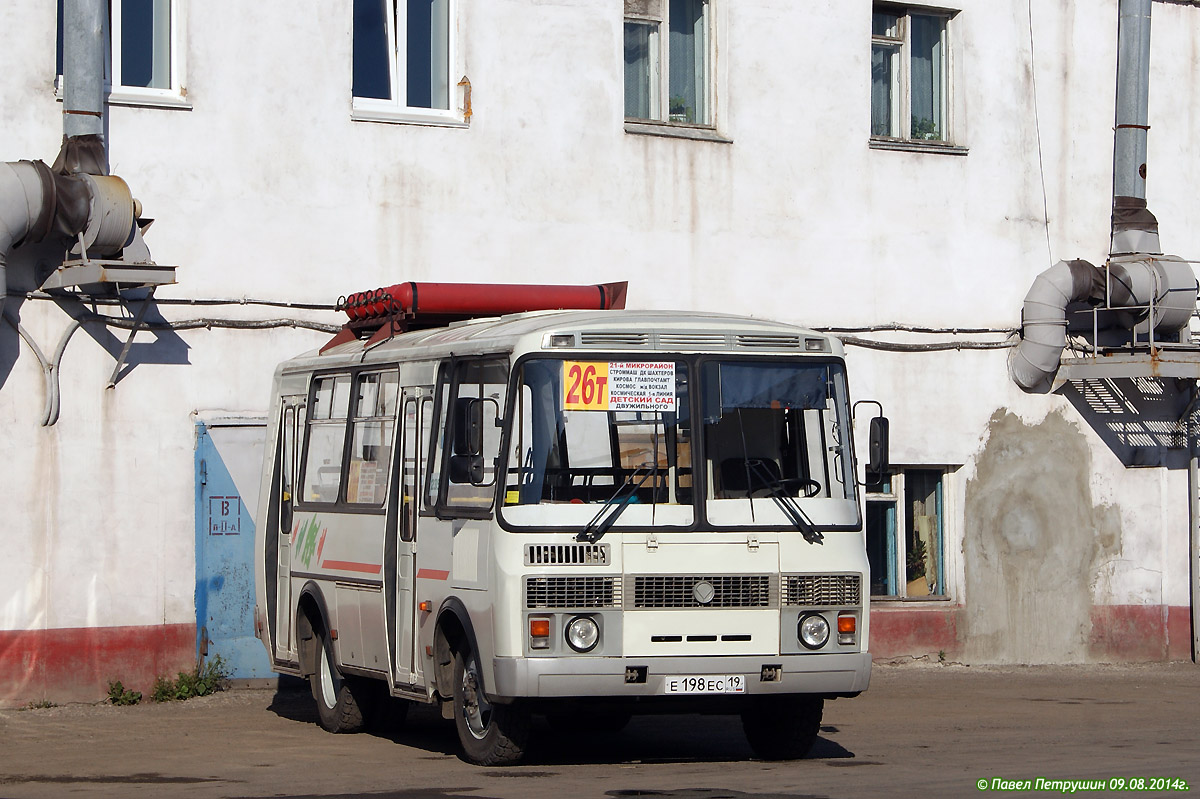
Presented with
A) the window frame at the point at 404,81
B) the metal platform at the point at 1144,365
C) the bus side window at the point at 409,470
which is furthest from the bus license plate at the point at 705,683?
the metal platform at the point at 1144,365

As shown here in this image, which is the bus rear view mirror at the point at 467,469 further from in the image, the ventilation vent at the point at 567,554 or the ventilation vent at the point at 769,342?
the ventilation vent at the point at 769,342

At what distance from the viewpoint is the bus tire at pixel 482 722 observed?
11.1 m

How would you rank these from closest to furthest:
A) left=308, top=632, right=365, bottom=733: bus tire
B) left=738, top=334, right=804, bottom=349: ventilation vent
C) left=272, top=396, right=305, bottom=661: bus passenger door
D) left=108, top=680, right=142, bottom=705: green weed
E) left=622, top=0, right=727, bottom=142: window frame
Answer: left=738, top=334, right=804, bottom=349: ventilation vent → left=308, top=632, right=365, bottom=733: bus tire → left=272, top=396, right=305, bottom=661: bus passenger door → left=108, top=680, right=142, bottom=705: green weed → left=622, top=0, right=727, bottom=142: window frame

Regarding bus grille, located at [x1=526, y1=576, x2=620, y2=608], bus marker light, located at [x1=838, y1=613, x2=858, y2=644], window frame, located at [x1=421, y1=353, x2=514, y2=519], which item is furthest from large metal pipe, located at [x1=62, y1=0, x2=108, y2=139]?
bus marker light, located at [x1=838, y1=613, x2=858, y2=644]

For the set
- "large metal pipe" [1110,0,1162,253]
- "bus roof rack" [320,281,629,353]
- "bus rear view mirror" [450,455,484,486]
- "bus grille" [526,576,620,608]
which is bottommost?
"bus grille" [526,576,620,608]

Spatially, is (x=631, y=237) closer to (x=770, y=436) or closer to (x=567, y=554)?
(x=770, y=436)

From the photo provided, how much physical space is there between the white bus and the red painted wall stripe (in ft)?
15.3

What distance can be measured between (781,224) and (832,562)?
800 cm

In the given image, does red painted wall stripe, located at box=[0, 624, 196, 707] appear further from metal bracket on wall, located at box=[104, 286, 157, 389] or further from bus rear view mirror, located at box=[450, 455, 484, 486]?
bus rear view mirror, located at box=[450, 455, 484, 486]

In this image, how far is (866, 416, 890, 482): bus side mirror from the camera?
11.7 m

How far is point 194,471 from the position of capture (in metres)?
16.3

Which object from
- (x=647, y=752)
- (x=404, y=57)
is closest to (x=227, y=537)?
(x=404, y=57)

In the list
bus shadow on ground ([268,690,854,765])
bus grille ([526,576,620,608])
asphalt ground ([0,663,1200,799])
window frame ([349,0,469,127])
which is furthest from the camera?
window frame ([349,0,469,127])

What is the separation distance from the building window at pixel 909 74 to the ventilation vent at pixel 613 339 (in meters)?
9.00
